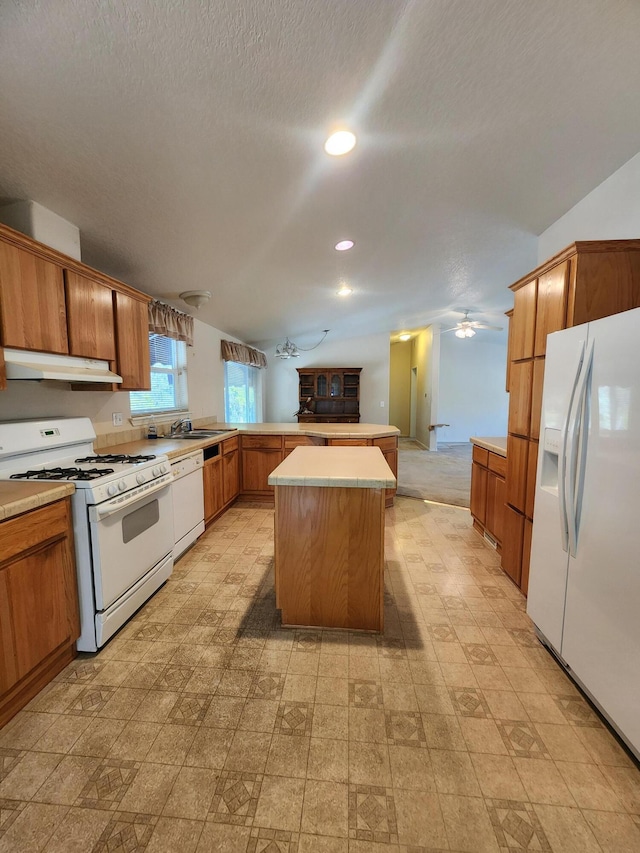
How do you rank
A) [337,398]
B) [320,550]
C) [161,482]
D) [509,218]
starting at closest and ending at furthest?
[320,550] → [161,482] → [509,218] → [337,398]

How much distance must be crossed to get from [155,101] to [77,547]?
6.48 ft

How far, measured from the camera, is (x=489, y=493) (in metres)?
2.84

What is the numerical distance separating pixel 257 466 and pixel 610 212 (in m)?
3.63

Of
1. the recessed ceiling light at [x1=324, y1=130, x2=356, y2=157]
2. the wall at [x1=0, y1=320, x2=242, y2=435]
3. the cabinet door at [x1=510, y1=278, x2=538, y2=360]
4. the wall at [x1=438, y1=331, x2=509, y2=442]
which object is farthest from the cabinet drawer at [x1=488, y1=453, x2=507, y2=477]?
the wall at [x1=438, y1=331, x2=509, y2=442]

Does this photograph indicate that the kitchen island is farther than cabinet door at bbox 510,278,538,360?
No

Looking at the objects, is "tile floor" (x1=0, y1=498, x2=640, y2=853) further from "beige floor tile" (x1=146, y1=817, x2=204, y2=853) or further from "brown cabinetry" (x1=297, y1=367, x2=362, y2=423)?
"brown cabinetry" (x1=297, y1=367, x2=362, y2=423)

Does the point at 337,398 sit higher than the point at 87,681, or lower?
higher

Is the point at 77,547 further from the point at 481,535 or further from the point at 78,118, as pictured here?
the point at 481,535

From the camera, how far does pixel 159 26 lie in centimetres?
100

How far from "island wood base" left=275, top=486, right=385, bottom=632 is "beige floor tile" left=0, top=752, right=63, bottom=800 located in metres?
1.02

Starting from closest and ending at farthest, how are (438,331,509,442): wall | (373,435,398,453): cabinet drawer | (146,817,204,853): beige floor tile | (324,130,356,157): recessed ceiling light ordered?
1. (146,817,204,853): beige floor tile
2. (324,130,356,157): recessed ceiling light
3. (373,435,398,453): cabinet drawer
4. (438,331,509,442): wall

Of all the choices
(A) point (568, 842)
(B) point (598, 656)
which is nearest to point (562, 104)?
(B) point (598, 656)

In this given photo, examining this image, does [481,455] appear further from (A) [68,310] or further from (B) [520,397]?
(A) [68,310]

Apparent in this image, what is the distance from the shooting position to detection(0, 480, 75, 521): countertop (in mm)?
1273
